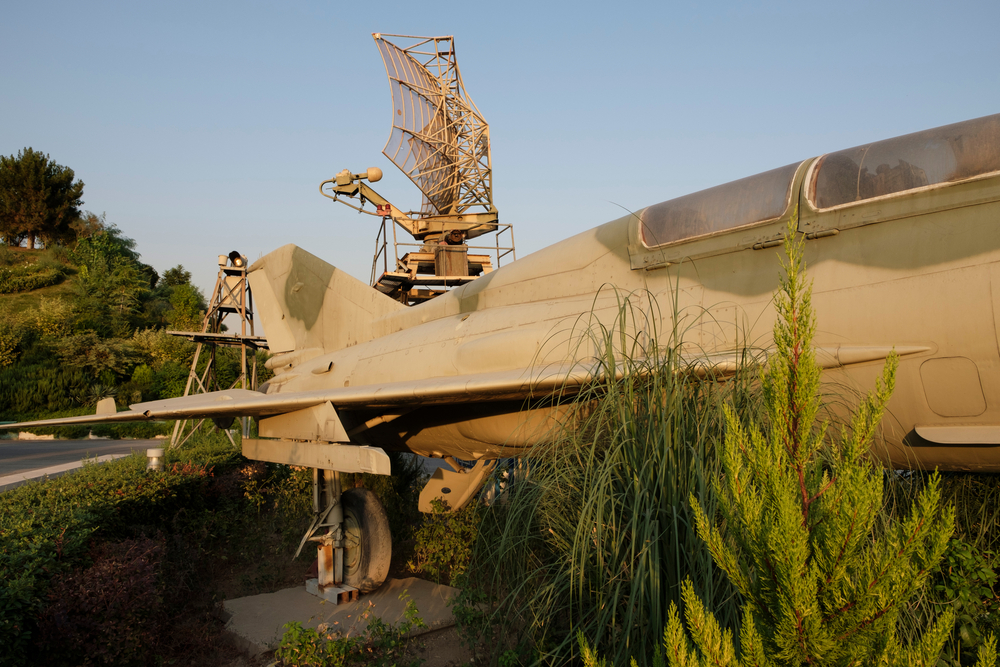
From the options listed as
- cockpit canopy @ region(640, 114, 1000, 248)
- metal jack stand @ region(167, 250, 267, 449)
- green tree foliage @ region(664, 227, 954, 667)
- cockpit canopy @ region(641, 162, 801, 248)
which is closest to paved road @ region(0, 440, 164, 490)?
metal jack stand @ region(167, 250, 267, 449)

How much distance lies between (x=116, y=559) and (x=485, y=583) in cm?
290

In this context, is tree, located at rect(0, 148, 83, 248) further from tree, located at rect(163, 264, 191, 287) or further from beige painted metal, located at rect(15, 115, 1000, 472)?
beige painted metal, located at rect(15, 115, 1000, 472)

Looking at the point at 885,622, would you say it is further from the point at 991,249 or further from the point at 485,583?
the point at 485,583

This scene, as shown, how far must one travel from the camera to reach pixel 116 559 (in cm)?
474

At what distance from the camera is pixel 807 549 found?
4.04 ft

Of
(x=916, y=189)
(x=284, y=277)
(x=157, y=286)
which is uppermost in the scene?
(x=157, y=286)

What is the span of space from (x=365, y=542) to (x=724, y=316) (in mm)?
4399

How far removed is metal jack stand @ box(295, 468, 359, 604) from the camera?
20.4 ft

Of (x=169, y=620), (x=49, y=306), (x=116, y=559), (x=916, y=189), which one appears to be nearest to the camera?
(x=916, y=189)

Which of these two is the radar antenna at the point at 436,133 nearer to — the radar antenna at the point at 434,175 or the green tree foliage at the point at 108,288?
the radar antenna at the point at 434,175

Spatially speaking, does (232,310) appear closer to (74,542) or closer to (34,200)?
(74,542)

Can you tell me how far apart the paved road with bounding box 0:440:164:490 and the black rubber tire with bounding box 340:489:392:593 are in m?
4.81

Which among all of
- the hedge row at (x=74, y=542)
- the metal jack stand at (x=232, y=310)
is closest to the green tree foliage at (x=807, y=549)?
the hedge row at (x=74, y=542)

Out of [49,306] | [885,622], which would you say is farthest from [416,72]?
[49,306]
